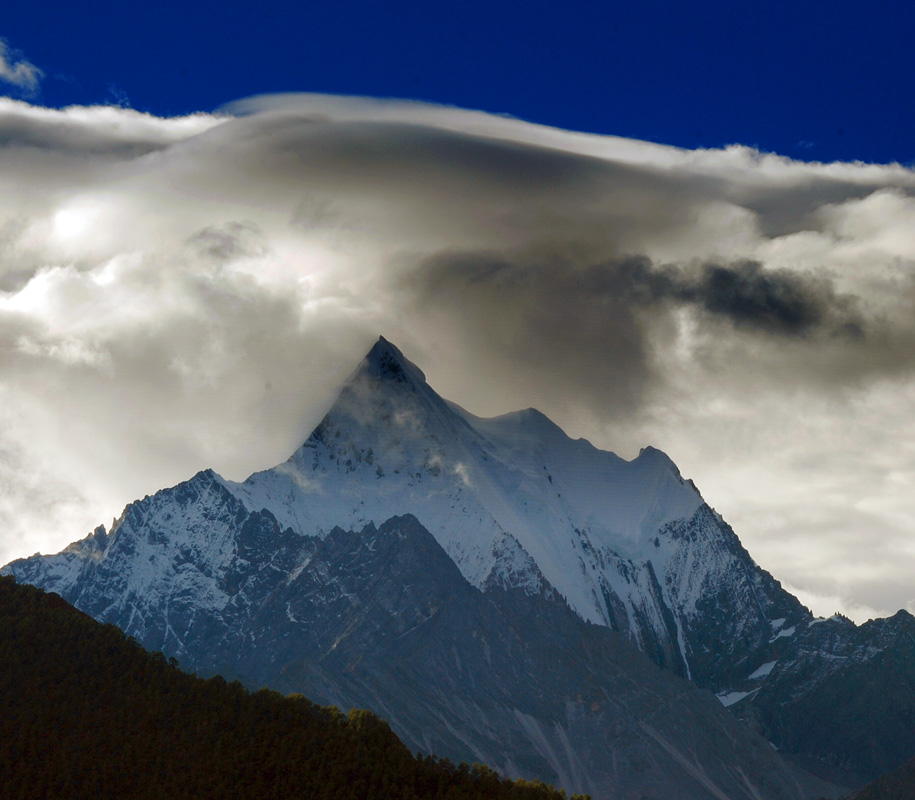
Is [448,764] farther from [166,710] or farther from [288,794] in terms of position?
[166,710]

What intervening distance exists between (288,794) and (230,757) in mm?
9225

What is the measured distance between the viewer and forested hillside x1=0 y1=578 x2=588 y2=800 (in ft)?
586

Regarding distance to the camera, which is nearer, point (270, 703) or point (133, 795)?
point (133, 795)

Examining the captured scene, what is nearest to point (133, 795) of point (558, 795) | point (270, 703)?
point (270, 703)

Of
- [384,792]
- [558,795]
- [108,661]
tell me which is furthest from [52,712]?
[558,795]

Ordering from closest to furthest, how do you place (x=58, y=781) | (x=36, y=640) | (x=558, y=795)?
1. (x=58, y=781)
2. (x=558, y=795)
3. (x=36, y=640)

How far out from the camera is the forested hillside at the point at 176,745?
586ft

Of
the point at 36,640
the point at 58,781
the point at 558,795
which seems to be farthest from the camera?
the point at 36,640

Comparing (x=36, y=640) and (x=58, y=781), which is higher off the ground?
(x=36, y=640)

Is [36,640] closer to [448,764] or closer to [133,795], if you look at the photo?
[133,795]

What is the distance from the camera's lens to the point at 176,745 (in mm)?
185750

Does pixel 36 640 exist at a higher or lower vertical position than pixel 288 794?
higher

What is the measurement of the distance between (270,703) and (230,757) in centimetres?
1444

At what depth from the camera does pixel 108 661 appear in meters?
199
